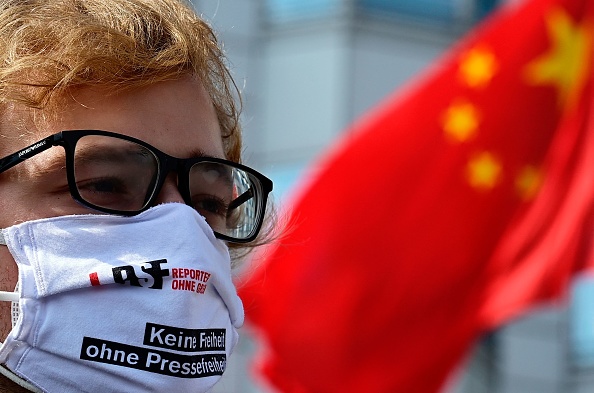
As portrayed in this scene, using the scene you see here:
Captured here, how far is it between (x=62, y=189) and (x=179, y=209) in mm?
189

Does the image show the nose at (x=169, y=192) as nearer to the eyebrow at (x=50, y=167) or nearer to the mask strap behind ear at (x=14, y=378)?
the eyebrow at (x=50, y=167)

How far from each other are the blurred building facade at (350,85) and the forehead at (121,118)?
28.6ft

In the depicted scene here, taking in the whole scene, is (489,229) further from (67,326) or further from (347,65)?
(67,326)

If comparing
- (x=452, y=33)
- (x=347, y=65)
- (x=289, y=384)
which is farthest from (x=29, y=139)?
(x=452, y=33)

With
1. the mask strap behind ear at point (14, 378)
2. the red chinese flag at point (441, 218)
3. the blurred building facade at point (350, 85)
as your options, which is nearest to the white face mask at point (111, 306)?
the mask strap behind ear at point (14, 378)

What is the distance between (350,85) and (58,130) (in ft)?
29.4

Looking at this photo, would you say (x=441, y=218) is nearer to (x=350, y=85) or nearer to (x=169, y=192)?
(x=350, y=85)

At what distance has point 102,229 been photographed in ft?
6.73

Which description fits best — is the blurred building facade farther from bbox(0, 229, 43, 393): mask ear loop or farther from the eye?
bbox(0, 229, 43, 393): mask ear loop

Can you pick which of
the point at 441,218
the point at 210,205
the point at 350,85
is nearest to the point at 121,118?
the point at 210,205

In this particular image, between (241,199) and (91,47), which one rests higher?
(91,47)

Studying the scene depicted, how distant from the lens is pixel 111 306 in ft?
6.63

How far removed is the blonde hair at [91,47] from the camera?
207cm

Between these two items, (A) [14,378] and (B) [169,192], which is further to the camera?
(B) [169,192]
